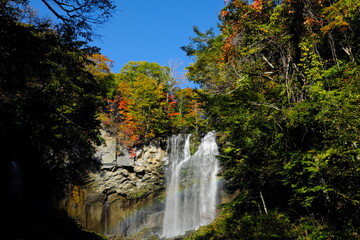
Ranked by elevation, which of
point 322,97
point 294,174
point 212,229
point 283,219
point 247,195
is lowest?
point 212,229

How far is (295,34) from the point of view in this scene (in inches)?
332

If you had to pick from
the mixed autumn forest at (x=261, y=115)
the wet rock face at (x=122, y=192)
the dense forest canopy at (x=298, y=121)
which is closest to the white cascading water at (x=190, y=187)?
the wet rock face at (x=122, y=192)

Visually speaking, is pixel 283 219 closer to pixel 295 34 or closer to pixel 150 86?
pixel 295 34

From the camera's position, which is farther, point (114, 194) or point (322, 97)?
point (114, 194)

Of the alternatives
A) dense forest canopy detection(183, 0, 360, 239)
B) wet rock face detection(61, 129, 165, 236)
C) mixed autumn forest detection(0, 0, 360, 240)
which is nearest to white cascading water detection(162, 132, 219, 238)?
wet rock face detection(61, 129, 165, 236)

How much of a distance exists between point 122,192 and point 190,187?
21.9 ft

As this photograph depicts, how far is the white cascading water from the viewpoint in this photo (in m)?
16.8

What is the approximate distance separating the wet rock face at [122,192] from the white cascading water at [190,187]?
132 cm

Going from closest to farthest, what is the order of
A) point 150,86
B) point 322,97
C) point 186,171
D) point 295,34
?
point 322,97, point 295,34, point 186,171, point 150,86

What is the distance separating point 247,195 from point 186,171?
10.5 m

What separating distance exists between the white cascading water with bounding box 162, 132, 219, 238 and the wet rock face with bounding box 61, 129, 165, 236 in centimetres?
132

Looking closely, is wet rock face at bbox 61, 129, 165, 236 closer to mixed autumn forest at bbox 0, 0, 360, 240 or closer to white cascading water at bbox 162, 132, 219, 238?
white cascading water at bbox 162, 132, 219, 238

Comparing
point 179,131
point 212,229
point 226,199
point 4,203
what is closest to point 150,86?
point 179,131

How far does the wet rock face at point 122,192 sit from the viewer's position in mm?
18984
